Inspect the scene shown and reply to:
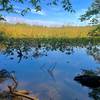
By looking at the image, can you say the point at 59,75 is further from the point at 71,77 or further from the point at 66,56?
the point at 66,56

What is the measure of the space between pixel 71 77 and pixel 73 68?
9.74 ft

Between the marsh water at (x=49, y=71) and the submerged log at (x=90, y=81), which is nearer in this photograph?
the marsh water at (x=49, y=71)

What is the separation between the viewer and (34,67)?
22.3 metres

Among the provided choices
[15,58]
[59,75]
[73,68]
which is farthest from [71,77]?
[15,58]

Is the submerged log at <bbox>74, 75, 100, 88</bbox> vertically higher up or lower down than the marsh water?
higher up

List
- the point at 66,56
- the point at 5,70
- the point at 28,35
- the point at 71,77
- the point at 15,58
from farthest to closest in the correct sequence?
the point at 28,35, the point at 66,56, the point at 15,58, the point at 5,70, the point at 71,77

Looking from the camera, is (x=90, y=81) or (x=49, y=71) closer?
(x=90, y=81)

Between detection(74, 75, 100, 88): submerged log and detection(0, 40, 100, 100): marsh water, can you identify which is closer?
detection(0, 40, 100, 100): marsh water

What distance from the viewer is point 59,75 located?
19453mm

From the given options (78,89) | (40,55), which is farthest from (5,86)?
(40,55)

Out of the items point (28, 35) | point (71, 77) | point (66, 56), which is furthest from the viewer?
point (28, 35)

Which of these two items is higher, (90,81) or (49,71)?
(90,81)

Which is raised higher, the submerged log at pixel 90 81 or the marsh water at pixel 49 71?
the submerged log at pixel 90 81

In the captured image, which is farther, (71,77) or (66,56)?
(66,56)
